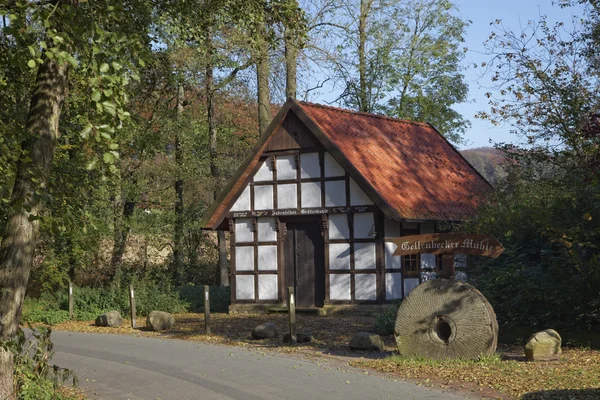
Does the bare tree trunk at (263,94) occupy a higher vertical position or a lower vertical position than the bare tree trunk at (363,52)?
lower

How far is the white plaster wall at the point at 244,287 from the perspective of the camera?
26.5 meters

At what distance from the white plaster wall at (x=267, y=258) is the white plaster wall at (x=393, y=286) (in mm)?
3648

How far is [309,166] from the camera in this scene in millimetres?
25281

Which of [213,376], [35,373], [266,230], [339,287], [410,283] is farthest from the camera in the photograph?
[266,230]

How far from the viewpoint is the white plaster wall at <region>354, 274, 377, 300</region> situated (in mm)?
24281

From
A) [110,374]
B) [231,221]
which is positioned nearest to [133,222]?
[231,221]

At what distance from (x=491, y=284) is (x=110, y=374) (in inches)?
307

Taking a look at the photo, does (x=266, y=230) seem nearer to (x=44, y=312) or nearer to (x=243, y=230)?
(x=243, y=230)

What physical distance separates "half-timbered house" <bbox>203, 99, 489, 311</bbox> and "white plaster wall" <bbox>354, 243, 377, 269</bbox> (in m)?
0.03

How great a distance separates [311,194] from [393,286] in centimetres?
354

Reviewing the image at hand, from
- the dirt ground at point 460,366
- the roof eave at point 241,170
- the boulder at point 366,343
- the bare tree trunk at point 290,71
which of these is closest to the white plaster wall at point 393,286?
the dirt ground at point 460,366

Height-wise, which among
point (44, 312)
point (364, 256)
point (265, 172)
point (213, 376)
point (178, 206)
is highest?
point (265, 172)

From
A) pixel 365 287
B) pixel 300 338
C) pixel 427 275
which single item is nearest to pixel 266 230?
pixel 365 287

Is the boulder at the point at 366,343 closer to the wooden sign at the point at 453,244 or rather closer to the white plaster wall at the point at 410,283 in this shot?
the wooden sign at the point at 453,244
